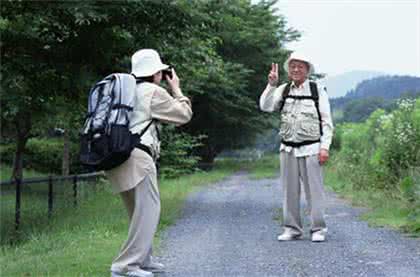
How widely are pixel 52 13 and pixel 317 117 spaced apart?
4772 millimetres

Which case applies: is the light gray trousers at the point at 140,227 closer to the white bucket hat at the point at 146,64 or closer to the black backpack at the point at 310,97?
the white bucket hat at the point at 146,64

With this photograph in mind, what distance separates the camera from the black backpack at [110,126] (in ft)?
21.2

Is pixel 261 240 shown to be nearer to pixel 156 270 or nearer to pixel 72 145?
pixel 156 270

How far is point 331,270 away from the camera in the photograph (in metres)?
7.29

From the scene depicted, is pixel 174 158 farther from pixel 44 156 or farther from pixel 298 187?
pixel 298 187

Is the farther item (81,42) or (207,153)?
(207,153)

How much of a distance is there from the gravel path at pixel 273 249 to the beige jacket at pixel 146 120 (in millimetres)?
1008

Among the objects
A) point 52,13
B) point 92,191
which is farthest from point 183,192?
→ point 52,13

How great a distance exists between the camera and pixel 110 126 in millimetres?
6461

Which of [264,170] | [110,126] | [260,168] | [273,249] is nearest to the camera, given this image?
[110,126]

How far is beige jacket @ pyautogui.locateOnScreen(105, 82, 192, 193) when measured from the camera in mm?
6648

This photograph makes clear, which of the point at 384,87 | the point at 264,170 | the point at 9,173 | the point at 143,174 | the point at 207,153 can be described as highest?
the point at 384,87

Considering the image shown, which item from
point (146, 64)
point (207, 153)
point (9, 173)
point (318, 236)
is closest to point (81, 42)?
point (318, 236)

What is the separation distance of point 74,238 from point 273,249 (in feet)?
8.88
